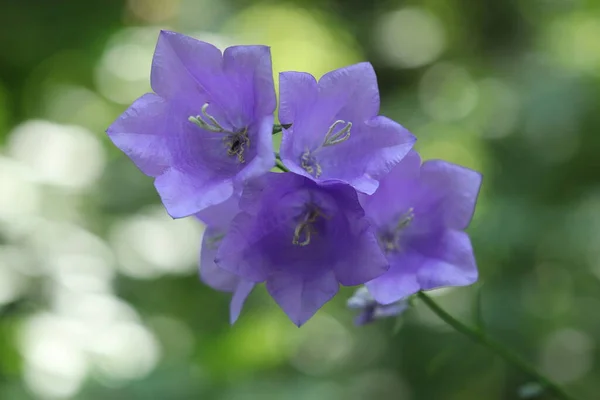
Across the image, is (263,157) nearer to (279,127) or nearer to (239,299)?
(279,127)

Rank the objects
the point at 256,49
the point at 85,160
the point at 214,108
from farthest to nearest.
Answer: the point at 85,160
the point at 214,108
the point at 256,49

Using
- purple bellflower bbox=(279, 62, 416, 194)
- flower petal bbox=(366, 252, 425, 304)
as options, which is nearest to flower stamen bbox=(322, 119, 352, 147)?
purple bellflower bbox=(279, 62, 416, 194)

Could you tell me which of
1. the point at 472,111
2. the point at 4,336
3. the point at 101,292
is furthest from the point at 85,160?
the point at 472,111

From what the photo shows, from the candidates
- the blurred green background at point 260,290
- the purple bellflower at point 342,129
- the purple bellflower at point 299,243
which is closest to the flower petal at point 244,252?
the purple bellflower at point 299,243

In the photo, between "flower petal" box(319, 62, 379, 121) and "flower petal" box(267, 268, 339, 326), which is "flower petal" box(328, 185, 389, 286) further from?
"flower petal" box(319, 62, 379, 121)

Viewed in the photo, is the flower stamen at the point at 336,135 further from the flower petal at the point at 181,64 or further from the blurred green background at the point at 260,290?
the blurred green background at the point at 260,290

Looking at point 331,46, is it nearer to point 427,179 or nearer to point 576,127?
point 576,127
